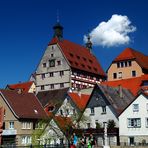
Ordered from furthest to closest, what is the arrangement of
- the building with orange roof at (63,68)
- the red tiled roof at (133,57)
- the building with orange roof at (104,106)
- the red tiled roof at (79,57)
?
1. the red tiled roof at (79,57)
2. the building with orange roof at (63,68)
3. the red tiled roof at (133,57)
4. the building with orange roof at (104,106)

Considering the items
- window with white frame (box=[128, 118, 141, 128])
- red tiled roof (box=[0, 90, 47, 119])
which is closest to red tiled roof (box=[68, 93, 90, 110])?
red tiled roof (box=[0, 90, 47, 119])

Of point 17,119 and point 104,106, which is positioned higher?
point 104,106

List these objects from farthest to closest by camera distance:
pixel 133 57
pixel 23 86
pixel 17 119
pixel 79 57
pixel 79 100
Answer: pixel 23 86 → pixel 79 57 → pixel 133 57 → pixel 79 100 → pixel 17 119

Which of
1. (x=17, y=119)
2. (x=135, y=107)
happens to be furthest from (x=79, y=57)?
(x=135, y=107)

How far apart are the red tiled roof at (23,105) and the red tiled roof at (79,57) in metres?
27.8

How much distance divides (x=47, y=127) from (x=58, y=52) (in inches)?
1633

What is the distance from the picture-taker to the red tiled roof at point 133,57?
101m

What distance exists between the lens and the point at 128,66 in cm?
10181

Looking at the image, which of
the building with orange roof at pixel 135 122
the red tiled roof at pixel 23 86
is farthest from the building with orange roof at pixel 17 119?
the red tiled roof at pixel 23 86

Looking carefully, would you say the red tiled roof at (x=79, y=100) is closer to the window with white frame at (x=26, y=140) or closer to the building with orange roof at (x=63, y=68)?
the window with white frame at (x=26, y=140)

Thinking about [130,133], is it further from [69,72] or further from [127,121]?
[69,72]

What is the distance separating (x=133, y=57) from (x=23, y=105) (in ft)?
118

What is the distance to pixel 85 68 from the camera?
359ft

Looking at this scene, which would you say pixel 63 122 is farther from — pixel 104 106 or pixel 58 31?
pixel 58 31
